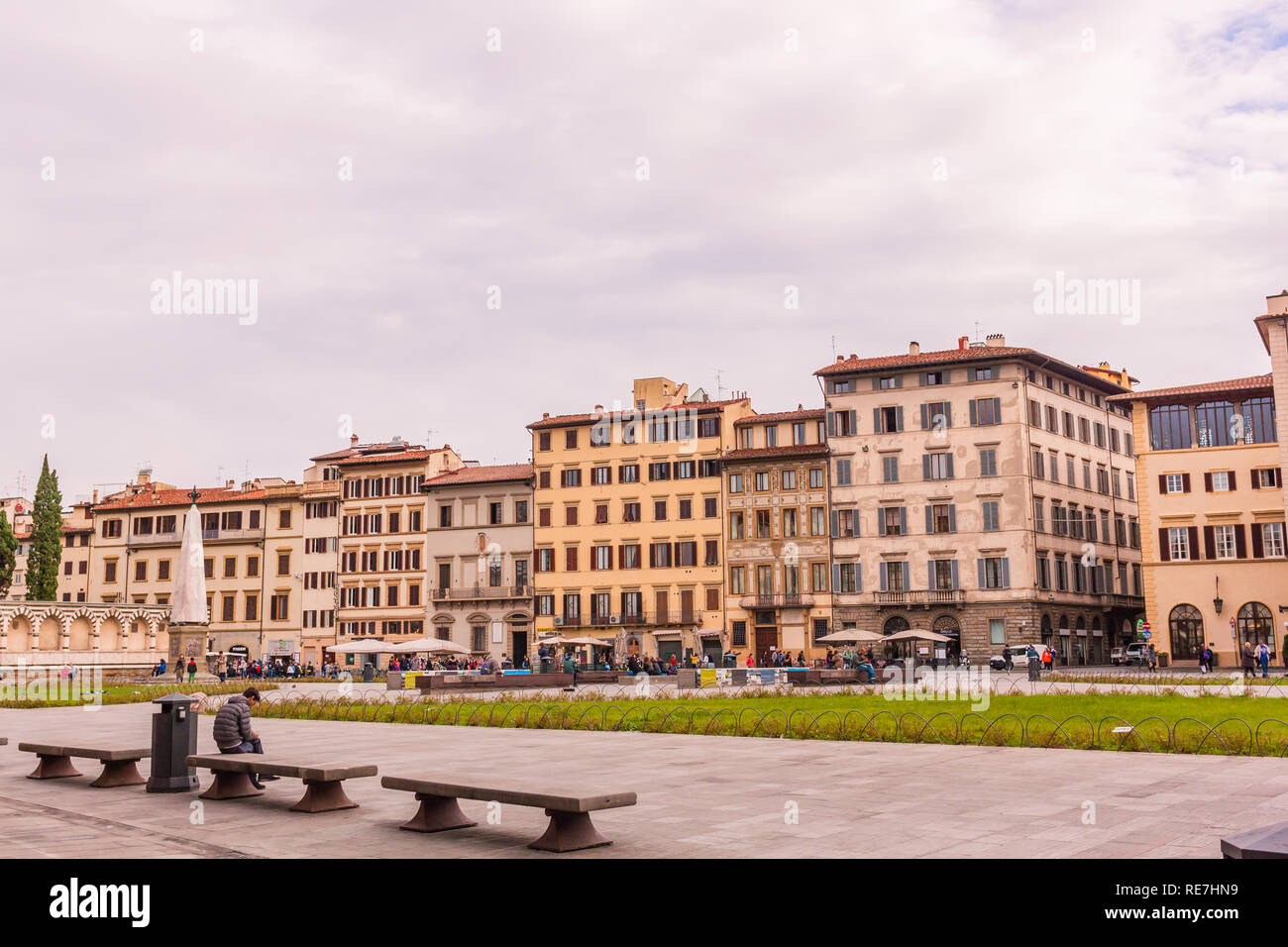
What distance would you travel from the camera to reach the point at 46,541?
237 ft

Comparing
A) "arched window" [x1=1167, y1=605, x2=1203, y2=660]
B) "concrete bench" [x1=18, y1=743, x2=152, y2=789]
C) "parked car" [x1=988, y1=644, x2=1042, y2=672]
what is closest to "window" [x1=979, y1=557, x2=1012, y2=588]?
"parked car" [x1=988, y1=644, x2=1042, y2=672]

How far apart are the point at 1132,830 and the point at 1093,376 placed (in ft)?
204

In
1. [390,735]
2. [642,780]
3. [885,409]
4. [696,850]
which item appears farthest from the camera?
[885,409]

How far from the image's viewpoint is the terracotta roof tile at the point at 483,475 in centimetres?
7369

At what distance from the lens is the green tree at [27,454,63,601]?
70.8 meters

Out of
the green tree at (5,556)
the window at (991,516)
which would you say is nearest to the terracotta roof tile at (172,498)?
the green tree at (5,556)

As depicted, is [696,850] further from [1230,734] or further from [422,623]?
[422,623]

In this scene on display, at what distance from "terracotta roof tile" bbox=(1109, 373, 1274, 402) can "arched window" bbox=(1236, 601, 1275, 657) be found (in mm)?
10029

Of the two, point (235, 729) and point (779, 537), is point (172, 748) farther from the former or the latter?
point (779, 537)

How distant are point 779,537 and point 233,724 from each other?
5306 centimetres

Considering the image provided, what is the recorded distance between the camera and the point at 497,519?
73875 mm

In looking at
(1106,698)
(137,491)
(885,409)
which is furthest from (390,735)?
(137,491)

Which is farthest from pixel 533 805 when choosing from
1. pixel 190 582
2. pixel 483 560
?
pixel 483 560
